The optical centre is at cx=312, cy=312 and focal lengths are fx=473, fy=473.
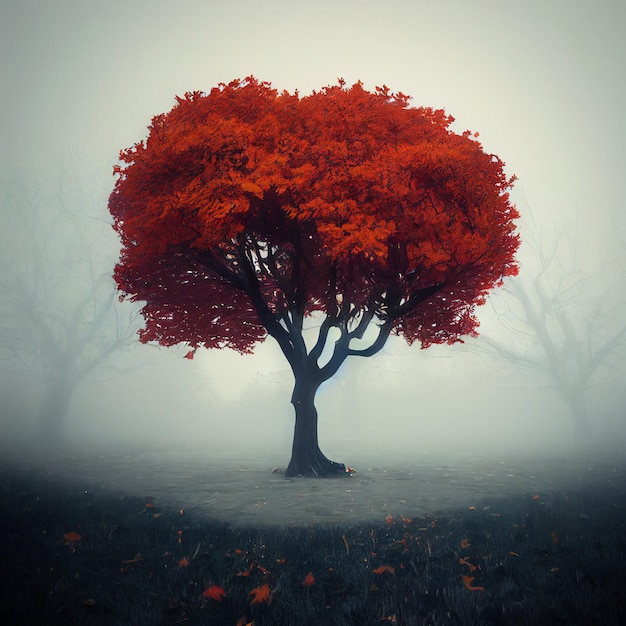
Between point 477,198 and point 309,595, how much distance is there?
11.3 metres

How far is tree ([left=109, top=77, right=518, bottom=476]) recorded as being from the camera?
12242 mm

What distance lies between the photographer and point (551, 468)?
57.4 ft

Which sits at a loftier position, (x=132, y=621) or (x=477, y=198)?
(x=477, y=198)

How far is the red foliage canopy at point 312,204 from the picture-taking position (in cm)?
1222

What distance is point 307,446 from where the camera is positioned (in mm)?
16406

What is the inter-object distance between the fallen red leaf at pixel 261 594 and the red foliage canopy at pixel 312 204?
8786 mm

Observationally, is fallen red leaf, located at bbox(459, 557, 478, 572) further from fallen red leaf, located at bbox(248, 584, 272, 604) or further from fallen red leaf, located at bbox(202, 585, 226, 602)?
fallen red leaf, located at bbox(202, 585, 226, 602)

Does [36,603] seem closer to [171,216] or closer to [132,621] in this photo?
[132,621]

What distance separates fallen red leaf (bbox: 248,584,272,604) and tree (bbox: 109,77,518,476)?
29.0 feet

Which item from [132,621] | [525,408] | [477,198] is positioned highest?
[477,198]

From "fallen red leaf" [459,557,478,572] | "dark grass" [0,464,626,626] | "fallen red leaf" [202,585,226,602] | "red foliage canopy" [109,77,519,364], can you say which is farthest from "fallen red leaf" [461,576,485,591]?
"red foliage canopy" [109,77,519,364]

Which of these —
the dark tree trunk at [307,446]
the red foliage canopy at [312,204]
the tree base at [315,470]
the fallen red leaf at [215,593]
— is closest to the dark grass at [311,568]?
the fallen red leaf at [215,593]

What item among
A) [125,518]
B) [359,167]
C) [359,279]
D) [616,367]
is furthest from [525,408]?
[125,518]

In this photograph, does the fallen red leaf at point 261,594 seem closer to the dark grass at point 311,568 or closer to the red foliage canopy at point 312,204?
the dark grass at point 311,568
